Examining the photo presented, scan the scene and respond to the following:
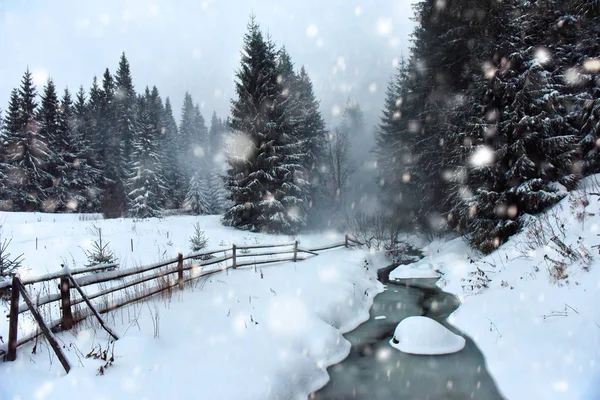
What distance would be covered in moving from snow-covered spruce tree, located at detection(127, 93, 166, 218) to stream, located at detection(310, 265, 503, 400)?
28.7m

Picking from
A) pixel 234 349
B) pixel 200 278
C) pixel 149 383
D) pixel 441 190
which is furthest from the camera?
pixel 441 190

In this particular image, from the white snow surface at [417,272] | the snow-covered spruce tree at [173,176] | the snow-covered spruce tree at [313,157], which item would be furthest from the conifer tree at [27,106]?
the white snow surface at [417,272]

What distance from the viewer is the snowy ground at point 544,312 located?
5.14 m

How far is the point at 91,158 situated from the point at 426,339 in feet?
140

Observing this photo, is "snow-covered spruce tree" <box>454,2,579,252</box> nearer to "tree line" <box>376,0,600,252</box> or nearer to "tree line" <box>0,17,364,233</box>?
"tree line" <box>376,0,600,252</box>

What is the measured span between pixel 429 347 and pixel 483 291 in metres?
3.73

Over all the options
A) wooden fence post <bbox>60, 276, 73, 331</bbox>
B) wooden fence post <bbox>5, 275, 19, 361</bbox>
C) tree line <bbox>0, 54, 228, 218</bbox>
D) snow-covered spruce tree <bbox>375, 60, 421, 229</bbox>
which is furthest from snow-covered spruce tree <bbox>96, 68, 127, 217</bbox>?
wooden fence post <bbox>5, 275, 19, 361</bbox>

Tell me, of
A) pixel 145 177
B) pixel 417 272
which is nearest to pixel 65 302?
pixel 417 272

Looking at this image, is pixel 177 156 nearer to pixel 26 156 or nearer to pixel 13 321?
pixel 26 156

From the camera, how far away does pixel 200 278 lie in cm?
1017

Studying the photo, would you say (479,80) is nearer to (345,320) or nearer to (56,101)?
(345,320)

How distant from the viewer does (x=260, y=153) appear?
2069 cm

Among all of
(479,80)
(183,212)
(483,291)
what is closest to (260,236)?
(483,291)

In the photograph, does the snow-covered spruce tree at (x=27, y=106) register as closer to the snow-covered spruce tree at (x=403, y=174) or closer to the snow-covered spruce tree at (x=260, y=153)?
the snow-covered spruce tree at (x=260, y=153)
